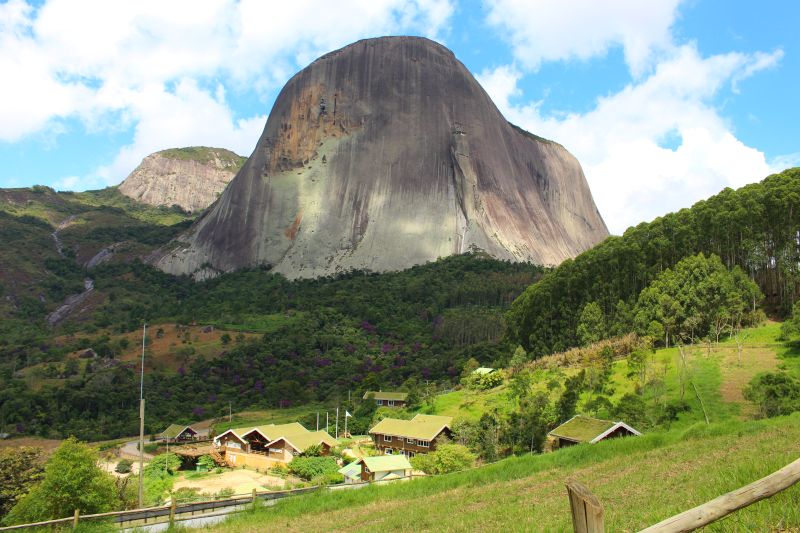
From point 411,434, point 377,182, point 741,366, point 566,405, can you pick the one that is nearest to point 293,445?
point 411,434

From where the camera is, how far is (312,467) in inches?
1065

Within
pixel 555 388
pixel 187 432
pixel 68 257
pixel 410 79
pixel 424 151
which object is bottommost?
pixel 187 432

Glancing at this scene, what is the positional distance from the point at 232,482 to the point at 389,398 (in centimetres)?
1626

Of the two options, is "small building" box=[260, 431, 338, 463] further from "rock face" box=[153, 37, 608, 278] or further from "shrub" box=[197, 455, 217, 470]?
"rock face" box=[153, 37, 608, 278]

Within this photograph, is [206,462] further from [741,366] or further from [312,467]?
[741,366]

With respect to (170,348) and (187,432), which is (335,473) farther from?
(170,348)

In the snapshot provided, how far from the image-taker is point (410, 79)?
95.9 metres

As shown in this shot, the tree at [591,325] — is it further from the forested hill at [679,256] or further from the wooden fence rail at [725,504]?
the wooden fence rail at [725,504]

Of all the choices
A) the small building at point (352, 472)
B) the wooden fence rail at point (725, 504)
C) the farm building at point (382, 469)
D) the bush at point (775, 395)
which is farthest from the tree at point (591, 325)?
the wooden fence rail at point (725, 504)

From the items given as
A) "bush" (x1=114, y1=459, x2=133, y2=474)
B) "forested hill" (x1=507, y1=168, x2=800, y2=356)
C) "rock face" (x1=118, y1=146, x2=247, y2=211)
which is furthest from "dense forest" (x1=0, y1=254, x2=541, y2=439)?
"rock face" (x1=118, y1=146, x2=247, y2=211)

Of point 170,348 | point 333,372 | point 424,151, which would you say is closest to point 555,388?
point 333,372

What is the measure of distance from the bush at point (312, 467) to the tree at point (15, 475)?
10.1 m

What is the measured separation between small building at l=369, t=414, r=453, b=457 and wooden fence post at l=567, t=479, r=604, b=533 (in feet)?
82.6

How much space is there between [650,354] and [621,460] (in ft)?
54.5
